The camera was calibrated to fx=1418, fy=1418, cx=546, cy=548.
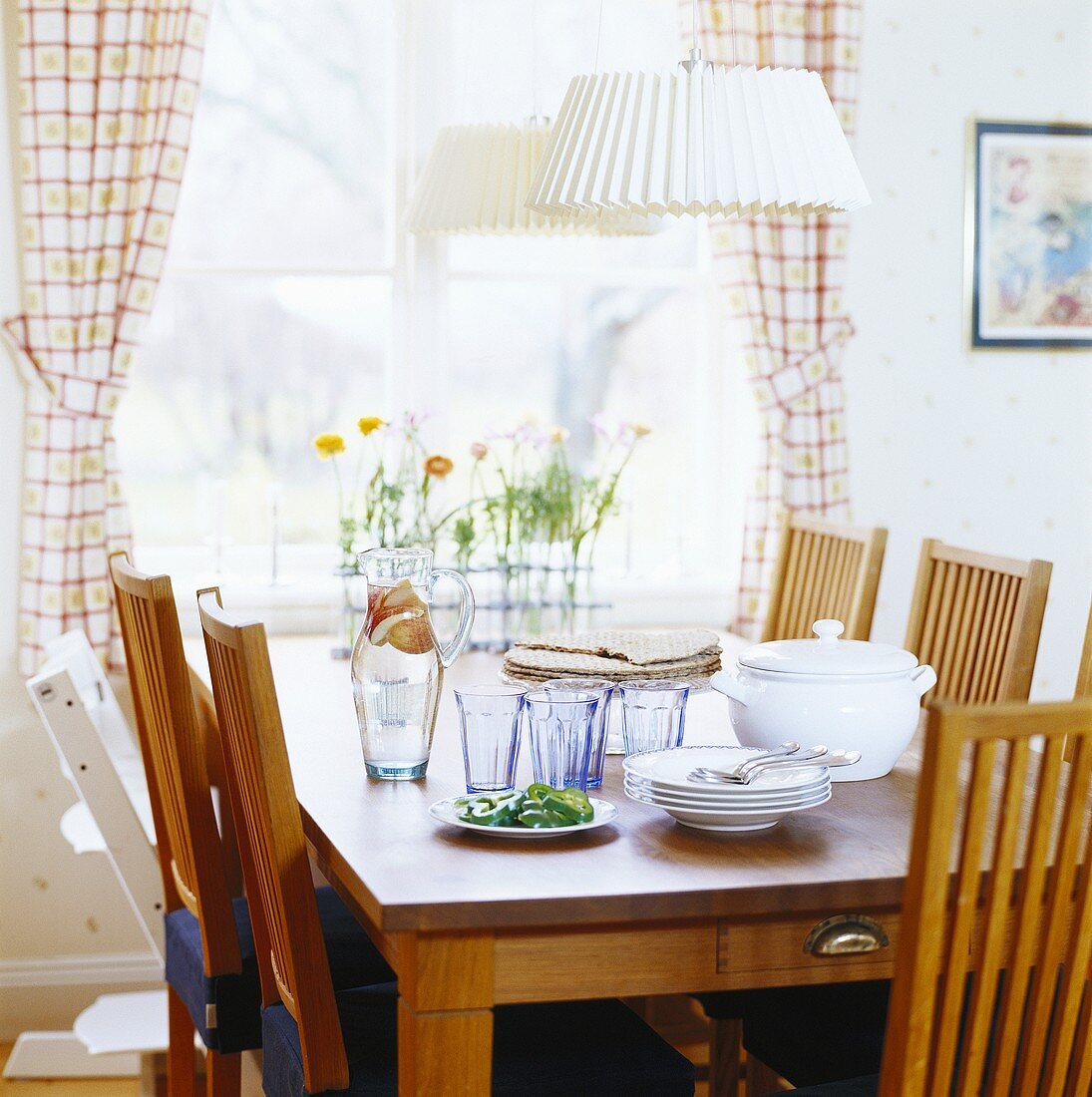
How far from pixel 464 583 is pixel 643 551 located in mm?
1779

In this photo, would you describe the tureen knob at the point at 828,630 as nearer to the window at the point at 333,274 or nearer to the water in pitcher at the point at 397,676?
the water in pitcher at the point at 397,676

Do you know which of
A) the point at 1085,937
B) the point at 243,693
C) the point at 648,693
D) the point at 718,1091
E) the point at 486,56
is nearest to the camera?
the point at 1085,937

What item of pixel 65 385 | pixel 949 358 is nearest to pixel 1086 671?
pixel 949 358

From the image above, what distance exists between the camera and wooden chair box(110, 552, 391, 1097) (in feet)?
6.07

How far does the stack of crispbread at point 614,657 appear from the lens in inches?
81.8

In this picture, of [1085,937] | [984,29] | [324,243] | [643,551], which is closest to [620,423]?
[643,551]

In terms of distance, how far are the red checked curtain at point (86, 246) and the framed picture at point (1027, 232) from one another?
1919 millimetres

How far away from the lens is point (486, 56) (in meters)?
3.37

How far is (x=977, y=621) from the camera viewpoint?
94.8 inches

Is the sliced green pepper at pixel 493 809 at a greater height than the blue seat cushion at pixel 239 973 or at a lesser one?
greater

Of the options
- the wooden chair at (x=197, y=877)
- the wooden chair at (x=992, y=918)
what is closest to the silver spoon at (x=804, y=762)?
the wooden chair at (x=992, y=918)

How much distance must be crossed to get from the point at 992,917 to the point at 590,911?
0.36m

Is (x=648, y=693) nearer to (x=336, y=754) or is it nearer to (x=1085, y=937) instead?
(x=336, y=754)

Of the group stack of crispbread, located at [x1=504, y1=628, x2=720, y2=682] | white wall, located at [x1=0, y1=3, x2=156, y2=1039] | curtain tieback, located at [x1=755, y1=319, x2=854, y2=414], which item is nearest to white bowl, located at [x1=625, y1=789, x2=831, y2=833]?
stack of crispbread, located at [x1=504, y1=628, x2=720, y2=682]
